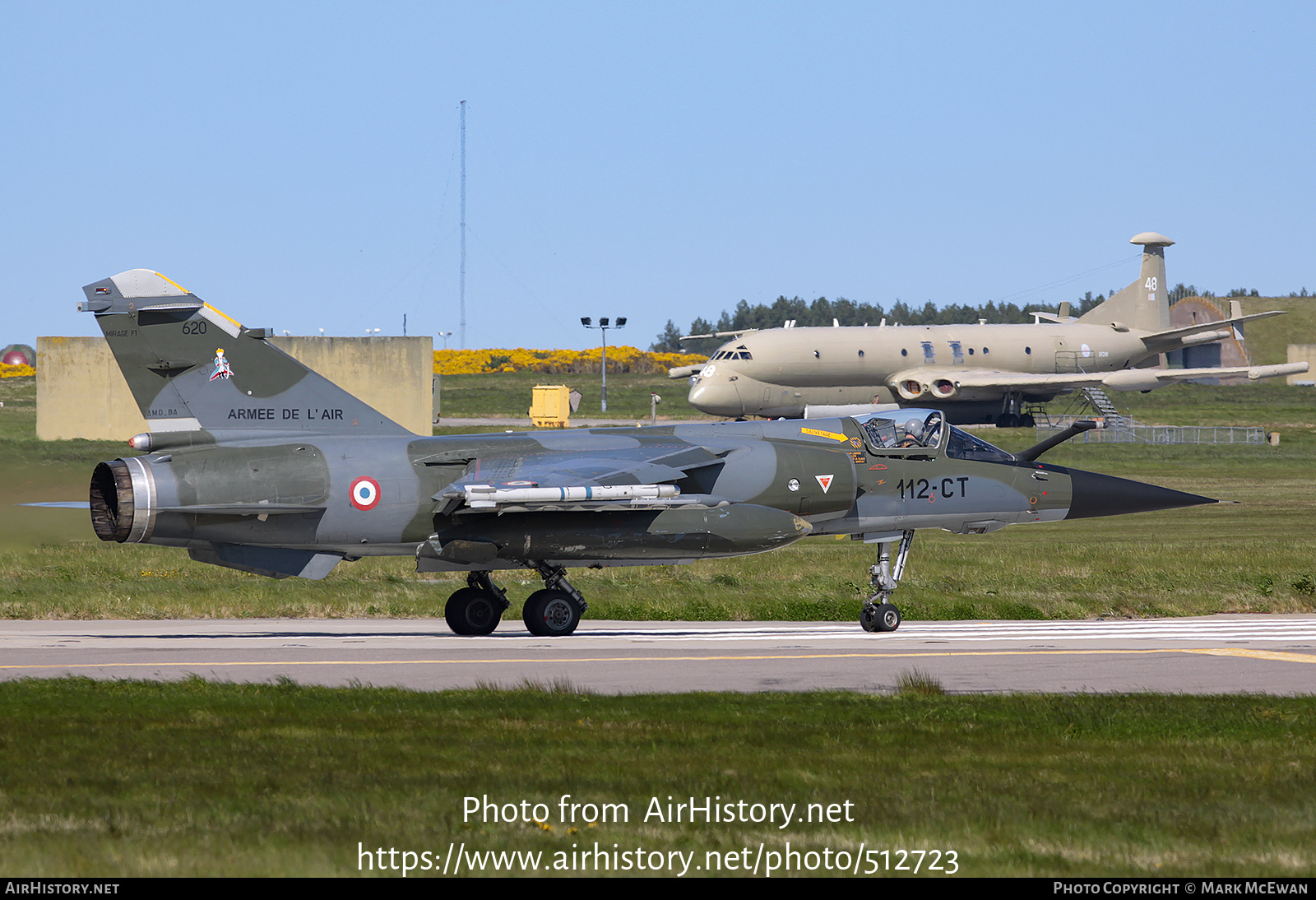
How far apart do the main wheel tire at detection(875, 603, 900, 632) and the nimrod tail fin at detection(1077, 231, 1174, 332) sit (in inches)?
2170

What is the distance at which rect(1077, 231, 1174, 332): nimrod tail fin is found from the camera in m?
70.5

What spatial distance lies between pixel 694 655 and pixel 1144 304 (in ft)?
200

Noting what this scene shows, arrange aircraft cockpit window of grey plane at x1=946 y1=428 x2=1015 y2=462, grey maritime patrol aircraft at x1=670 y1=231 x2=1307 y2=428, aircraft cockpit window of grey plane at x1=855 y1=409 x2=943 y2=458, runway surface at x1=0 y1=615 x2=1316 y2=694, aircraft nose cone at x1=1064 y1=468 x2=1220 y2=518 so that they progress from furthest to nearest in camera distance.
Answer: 1. grey maritime patrol aircraft at x1=670 y1=231 x2=1307 y2=428
2. aircraft nose cone at x1=1064 y1=468 x2=1220 y2=518
3. aircraft cockpit window of grey plane at x1=946 y1=428 x2=1015 y2=462
4. aircraft cockpit window of grey plane at x1=855 y1=409 x2=943 y2=458
5. runway surface at x1=0 y1=615 x2=1316 y2=694

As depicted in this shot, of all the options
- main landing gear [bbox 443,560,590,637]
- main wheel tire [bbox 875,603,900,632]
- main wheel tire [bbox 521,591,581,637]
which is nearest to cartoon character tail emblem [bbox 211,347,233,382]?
main landing gear [bbox 443,560,590,637]

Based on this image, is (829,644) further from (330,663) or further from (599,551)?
(330,663)

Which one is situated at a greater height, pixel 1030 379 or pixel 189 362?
pixel 1030 379

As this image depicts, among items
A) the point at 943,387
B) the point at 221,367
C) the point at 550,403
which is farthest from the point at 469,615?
the point at 550,403

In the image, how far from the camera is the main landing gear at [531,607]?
59.0 ft

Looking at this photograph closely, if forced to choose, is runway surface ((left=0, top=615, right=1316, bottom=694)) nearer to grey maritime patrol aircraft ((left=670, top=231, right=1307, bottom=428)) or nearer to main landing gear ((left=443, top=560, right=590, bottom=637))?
main landing gear ((left=443, top=560, right=590, bottom=637))

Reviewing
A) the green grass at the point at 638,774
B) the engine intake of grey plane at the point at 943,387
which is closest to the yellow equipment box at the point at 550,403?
the engine intake of grey plane at the point at 943,387

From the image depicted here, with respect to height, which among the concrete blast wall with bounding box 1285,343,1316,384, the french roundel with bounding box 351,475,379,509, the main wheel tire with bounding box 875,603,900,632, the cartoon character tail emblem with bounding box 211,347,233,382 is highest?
the concrete blast wall with bounding box 1285,343,1316,384

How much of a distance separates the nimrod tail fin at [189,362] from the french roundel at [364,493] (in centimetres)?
117

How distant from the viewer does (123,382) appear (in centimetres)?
6241

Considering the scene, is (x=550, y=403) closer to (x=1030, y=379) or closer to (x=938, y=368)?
(x=938, y=368)
